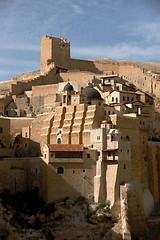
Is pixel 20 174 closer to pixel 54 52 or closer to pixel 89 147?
pixel 89 147

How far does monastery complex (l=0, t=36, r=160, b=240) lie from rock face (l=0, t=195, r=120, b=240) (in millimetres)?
971

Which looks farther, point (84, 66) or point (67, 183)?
point (84, 66)

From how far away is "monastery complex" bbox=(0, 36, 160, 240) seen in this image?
39506 millimetres

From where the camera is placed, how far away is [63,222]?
38.2m

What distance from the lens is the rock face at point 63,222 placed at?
37281 mm

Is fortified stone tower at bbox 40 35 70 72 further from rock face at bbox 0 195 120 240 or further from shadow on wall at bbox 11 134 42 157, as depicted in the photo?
rock face at bbox 0 195 120 240

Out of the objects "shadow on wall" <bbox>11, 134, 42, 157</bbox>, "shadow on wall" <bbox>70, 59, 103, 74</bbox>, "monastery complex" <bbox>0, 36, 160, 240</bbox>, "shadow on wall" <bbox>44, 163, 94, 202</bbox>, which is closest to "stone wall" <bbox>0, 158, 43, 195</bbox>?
"monastery complex" <bbox>0, 36, 160, 240</bbox>

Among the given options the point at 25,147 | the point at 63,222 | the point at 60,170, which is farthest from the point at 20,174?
the point at 25,147

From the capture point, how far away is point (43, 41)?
65250mm

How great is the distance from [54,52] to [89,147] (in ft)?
82.8

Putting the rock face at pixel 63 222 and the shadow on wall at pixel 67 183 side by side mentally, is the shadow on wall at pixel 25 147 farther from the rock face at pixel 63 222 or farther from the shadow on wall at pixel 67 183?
the rock face at pixel 63 222

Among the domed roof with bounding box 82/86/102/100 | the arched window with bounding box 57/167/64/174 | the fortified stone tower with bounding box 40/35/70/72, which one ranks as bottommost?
the arched window with bounding box 57/167/64/174

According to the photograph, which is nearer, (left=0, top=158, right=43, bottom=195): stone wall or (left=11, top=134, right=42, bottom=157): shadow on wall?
(left=0, top=158, right=43, bottom=195): stone wall

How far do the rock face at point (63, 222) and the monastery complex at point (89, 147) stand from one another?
0.97 m
